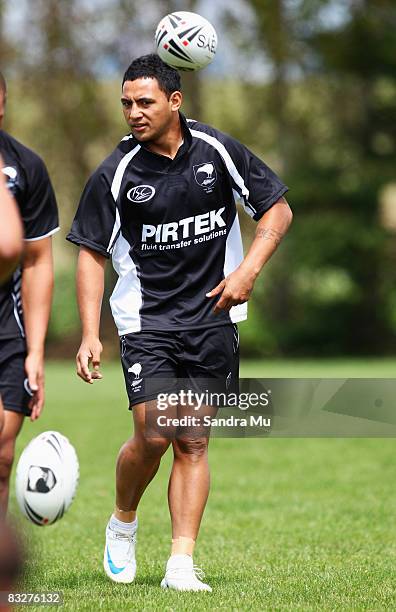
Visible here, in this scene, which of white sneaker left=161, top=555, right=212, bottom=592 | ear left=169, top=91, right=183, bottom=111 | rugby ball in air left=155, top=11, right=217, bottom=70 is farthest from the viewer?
rugby ball in air left=155, top=11, right=217, bottom=70

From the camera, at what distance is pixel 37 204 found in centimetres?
516

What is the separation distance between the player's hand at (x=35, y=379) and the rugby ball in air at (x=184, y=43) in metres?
1.81

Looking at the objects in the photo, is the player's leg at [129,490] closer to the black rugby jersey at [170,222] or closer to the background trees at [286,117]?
the black rugby jersey at [170,222]

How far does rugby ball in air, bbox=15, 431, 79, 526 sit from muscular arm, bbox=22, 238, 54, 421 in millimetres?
191

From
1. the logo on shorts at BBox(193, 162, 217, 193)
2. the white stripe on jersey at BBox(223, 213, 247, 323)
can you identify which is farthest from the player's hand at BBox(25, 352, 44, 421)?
the logo on shorts at BBox(193, 162, 217, 193)

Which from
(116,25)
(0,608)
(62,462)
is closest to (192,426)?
(62,462)

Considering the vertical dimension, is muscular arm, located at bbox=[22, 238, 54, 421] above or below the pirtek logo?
below

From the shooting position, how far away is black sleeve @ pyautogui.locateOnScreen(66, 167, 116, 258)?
5.70 meters

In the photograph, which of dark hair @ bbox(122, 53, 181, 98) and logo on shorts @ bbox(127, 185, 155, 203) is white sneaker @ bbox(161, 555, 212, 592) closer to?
logo on shorts @ bbox(127, 185, 155, 203)

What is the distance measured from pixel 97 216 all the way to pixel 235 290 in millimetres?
820

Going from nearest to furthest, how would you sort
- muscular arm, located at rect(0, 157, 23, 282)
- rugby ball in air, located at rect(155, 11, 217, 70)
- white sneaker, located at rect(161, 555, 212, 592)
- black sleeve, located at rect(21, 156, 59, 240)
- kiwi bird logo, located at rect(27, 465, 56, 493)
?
Result: muscular arm, located at rect(0, 157, 23, 282)
kiwi bird logo, located at rect(27, 465, 56, 493)
black sleeve, located at rect(21, 156, 59, 240)
white sneaker, located at rect(161, 555, 212, 592)
rugby ball in air, located at rect(155, 11, 217, 70)

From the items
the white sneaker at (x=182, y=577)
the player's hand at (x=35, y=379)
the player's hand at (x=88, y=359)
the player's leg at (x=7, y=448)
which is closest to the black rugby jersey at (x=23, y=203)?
the player's hand at (x=35, y=379)

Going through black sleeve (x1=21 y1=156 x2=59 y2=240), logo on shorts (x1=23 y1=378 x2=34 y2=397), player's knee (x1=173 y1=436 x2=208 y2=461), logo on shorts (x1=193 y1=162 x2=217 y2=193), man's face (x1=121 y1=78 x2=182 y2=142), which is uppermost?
man's face (x1=121 y1=78 x2=182 y2=142)

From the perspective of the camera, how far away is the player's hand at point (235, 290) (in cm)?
550
